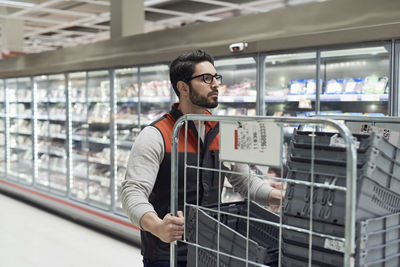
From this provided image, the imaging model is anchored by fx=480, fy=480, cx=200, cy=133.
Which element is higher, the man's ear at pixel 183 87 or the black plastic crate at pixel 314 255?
the man's ear at pixel 183 87

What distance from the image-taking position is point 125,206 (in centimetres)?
181

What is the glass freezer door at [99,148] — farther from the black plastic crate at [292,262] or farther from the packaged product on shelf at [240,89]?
the black plastic crate at [292,262]

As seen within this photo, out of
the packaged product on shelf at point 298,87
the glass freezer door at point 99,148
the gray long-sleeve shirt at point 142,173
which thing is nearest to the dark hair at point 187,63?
the gray long-sleeve shirt at point 142,173

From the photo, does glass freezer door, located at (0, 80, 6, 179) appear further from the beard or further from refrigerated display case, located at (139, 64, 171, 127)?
the beard

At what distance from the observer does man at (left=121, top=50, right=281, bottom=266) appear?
1852mm

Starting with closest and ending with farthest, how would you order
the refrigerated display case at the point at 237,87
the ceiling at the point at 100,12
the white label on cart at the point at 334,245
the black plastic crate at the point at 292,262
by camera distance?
the white label on cart at the point at 334,245, the black plastic crate at the point at 292,262, the refrigerated display case at the point at 237,87, the ceiling at the point at 100,12

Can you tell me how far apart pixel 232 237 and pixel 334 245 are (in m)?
0.36

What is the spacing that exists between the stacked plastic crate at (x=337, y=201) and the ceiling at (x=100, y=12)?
6.74 m

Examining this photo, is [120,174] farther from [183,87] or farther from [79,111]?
[183,87]

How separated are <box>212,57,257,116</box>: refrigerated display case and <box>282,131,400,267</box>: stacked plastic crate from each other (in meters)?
2.70

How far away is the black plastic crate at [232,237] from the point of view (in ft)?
4.85

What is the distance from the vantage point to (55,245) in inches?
203

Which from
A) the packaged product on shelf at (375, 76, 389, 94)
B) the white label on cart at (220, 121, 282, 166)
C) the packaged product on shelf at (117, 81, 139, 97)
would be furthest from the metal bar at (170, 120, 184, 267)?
the packaged product on shelf at (117, 81, 139, 97)

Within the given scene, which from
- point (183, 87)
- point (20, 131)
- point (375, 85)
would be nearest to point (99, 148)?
point (20, 131)
